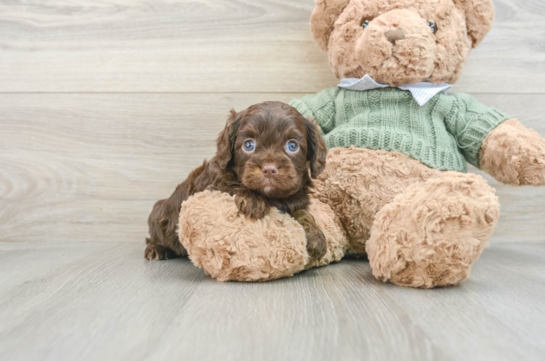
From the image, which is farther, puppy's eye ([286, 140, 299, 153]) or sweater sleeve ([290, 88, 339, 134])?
sweater sleeve ([290, 88, 339, 134])

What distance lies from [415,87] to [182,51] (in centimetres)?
99

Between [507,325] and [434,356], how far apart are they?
0.24m

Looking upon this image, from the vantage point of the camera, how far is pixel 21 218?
188cm

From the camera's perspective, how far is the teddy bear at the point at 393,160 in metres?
1.07

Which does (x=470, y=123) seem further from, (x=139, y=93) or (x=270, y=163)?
(x=139, y=93)

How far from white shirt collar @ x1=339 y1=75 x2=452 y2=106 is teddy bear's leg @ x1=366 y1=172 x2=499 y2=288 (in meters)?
0.36

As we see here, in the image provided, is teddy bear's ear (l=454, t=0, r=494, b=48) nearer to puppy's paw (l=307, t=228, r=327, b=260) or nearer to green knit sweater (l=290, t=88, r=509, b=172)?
green knit sweater (l=290, t=88, r=509, b=172)

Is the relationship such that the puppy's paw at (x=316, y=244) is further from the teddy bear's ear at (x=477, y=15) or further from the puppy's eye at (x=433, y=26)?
the teddy bear's ear at (x=477, y=15)

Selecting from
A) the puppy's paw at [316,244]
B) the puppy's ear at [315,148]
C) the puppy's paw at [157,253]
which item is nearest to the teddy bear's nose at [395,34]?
the puppy's ear at [315,148]

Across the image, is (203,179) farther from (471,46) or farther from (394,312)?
(471,46)

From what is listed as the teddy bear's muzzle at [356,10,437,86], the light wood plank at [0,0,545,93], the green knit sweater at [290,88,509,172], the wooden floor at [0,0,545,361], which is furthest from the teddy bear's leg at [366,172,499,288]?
the light wood plank at [0,0,545,93]

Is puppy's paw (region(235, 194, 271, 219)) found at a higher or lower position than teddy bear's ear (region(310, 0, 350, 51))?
lower

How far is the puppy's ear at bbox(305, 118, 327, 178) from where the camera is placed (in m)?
1.18

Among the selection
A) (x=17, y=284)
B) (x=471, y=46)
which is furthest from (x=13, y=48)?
(x=471, y=46)
